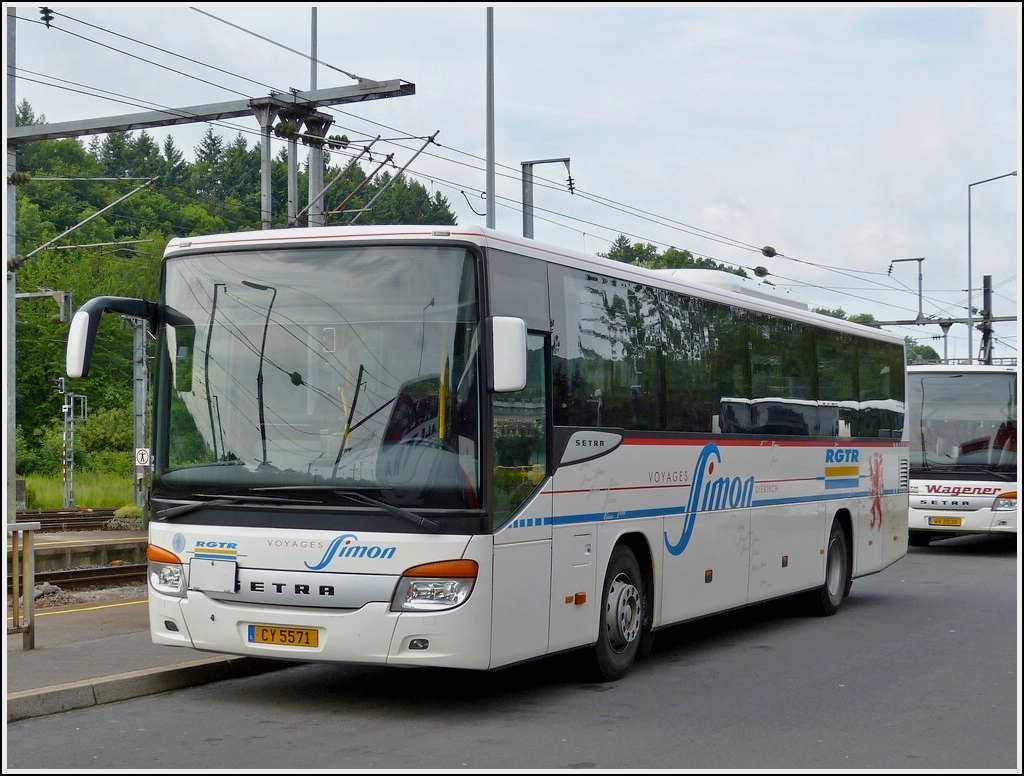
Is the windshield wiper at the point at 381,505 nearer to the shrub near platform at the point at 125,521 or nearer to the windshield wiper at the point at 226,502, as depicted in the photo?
the windshield wiper at the point at 226,502

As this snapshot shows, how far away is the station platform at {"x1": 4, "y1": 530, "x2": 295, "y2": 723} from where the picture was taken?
28.9ft

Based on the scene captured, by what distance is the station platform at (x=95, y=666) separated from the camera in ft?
28.9

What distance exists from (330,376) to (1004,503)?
17.6 m

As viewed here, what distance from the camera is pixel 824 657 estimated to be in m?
12.0

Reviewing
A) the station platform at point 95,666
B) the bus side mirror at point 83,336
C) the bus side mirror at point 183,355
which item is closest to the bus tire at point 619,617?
the station platform at point 95,666

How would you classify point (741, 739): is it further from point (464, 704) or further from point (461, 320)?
point (461, 320)

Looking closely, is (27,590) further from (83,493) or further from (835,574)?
(83,493)

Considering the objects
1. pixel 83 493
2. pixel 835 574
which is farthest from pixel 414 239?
pixel 83 493

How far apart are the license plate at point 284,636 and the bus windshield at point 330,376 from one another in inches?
36.5

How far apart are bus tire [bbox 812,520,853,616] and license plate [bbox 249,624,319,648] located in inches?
309

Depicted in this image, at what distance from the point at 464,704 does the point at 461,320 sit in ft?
8.82

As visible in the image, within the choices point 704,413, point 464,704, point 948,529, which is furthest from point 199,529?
point 948,529

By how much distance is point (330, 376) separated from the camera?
8852mm

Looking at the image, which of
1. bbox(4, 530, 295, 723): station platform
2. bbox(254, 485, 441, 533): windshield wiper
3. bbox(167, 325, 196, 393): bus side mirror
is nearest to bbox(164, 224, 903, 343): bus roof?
bbox(167, 325, 196, 393): bus side mirror
